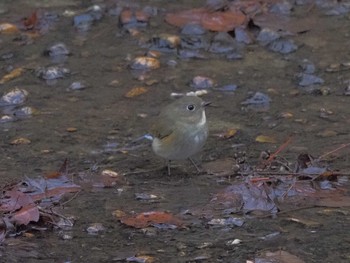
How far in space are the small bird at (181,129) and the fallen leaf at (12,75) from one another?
1.55 meters

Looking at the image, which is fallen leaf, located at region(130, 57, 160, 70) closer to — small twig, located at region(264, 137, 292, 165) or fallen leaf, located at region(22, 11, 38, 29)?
fallen leaf, located at region(22, 11, 38, 29)

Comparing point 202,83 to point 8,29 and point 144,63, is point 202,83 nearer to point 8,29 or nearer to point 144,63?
point 144,63

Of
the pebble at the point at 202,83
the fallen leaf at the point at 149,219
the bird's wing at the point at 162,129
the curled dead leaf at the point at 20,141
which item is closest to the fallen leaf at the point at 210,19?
the pebble at the point at 202,83

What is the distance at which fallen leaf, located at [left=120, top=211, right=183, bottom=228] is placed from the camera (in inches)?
209

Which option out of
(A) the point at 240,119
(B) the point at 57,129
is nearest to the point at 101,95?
(B) the point at 57,129

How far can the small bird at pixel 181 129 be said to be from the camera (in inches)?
254

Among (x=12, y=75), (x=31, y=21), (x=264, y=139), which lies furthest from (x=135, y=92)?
(x=31, y=21)

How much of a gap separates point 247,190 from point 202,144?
1.02m

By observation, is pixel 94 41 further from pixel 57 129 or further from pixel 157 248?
pixel 157 248

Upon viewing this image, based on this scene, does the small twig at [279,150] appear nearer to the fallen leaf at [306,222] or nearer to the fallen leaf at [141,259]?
the fallen leaf at [306,222]

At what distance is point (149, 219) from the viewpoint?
534 cm

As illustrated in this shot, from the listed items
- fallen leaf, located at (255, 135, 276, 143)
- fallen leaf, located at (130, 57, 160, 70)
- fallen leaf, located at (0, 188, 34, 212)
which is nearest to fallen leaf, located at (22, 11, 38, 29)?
fallen leaf, located at (130, 57, 160, 70)

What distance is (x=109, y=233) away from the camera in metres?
5.23

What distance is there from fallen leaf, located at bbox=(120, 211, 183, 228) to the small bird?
110cm
